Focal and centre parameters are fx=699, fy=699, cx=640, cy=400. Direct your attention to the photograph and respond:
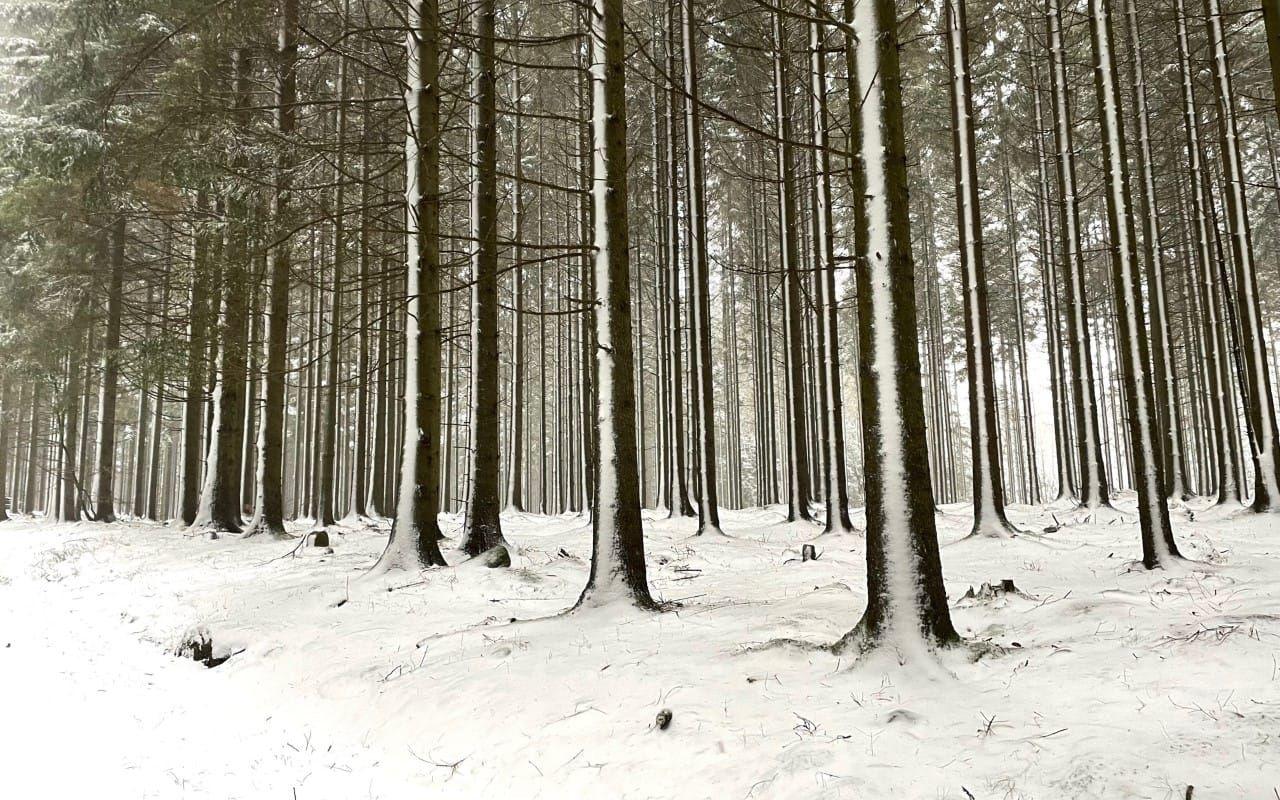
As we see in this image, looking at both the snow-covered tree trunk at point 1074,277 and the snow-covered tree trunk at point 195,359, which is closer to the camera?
the snow-covered tree trunk at point 195,359

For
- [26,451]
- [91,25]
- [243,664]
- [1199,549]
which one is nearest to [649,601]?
[243,664]

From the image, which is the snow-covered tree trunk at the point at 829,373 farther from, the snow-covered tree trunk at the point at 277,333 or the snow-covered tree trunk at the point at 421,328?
the snow-covered tree trunk at the point at 277,333

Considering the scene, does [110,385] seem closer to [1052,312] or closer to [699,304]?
[699,304]

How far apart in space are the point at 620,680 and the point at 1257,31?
75.9 ft

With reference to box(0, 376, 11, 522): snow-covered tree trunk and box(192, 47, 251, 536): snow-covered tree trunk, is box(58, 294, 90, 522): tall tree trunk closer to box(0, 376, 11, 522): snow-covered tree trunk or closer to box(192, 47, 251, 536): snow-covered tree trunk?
box(0, 376, 11, 522): snow-covered tree trunk

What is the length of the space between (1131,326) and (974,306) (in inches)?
123

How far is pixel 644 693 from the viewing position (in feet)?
13.6

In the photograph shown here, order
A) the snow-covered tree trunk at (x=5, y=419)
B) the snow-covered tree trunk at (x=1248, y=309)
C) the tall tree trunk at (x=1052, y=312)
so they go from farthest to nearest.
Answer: the snow-covered tree trunk at (x=5, y=419) → the tall tree trunk at (x=1052, y=312) → the snow-covered tree trunk at (x=1248, y=309)

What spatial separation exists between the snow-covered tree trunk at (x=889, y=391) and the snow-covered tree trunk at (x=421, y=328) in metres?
5.12

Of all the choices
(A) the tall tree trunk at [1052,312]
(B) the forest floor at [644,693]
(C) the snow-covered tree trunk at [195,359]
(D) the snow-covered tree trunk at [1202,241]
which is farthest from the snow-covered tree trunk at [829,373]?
(C) the snow-covered tree trunk at [195,359]

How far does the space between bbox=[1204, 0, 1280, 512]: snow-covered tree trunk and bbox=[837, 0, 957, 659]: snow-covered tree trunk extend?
9.48m

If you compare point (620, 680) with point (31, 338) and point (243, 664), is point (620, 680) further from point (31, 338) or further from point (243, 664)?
point (31, 338)

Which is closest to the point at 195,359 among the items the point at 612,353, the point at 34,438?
the point at 612,353

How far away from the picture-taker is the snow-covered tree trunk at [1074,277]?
1296cm
